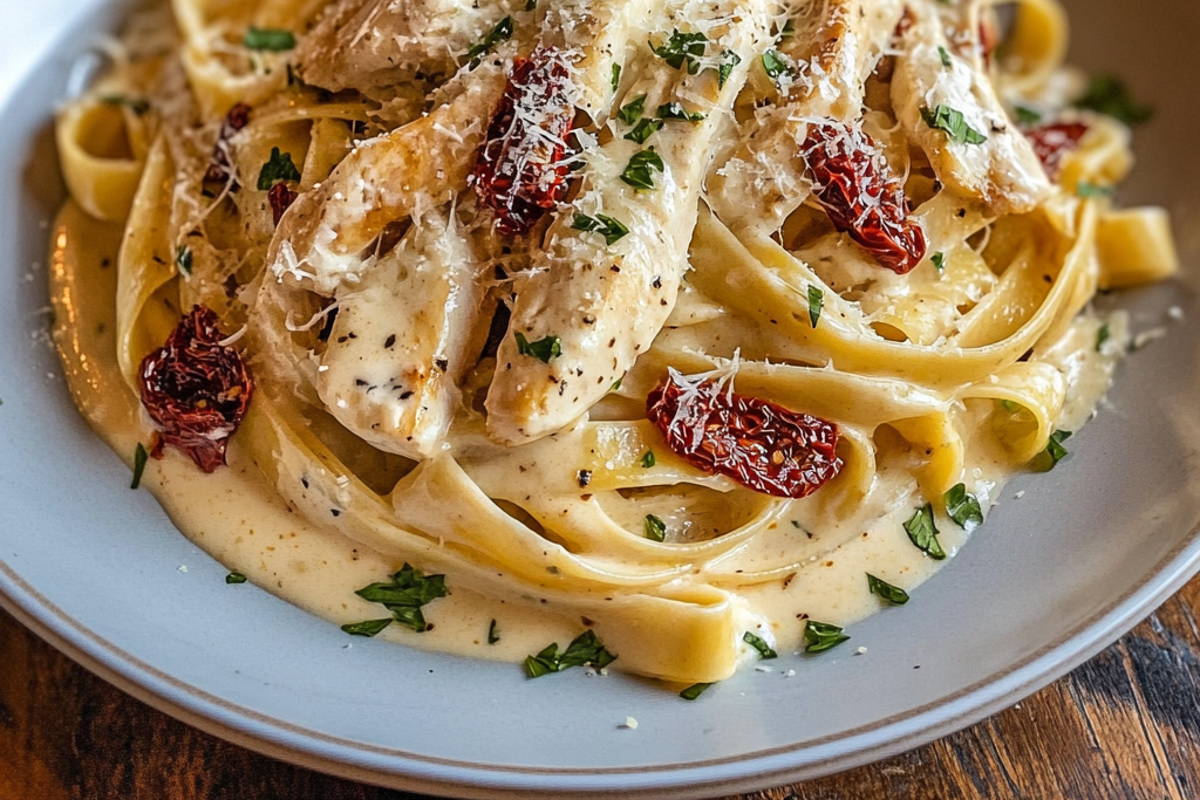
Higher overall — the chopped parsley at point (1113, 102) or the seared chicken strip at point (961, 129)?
the seared chicken strip at point (961, 129)

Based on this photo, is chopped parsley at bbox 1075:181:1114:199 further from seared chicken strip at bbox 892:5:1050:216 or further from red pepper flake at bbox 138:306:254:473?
red pepper flake at bbox 138:306:254:473

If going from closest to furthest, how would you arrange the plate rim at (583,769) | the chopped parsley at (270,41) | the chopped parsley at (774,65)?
the plate rim at (583,769), the chopped parsley at (774,65), the chopped parsley at (270,41)

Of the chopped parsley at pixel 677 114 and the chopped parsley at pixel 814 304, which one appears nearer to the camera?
the chopped parsley at pixel 677 114

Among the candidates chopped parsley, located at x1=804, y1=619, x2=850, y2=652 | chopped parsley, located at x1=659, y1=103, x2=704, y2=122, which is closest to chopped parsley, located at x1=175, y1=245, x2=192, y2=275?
chopped parsley, located at x1=659, y1=103, x2=704, y2=122

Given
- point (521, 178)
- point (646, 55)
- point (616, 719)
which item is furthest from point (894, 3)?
point (616, 719)

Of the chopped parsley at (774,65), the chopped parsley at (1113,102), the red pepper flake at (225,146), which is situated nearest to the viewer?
the chopped parsley at (774,65)

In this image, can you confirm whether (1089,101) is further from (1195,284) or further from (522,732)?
(522,732)

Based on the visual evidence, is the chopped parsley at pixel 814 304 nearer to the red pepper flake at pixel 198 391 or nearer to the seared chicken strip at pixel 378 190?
the seared chicken strip at pixel 378 190

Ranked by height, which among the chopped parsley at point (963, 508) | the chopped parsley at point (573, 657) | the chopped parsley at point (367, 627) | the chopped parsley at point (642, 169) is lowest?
the chopped parsley at point (367, 627)

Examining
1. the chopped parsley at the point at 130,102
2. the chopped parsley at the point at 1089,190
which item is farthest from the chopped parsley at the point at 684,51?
the chopped parsley at the point at 130,102
